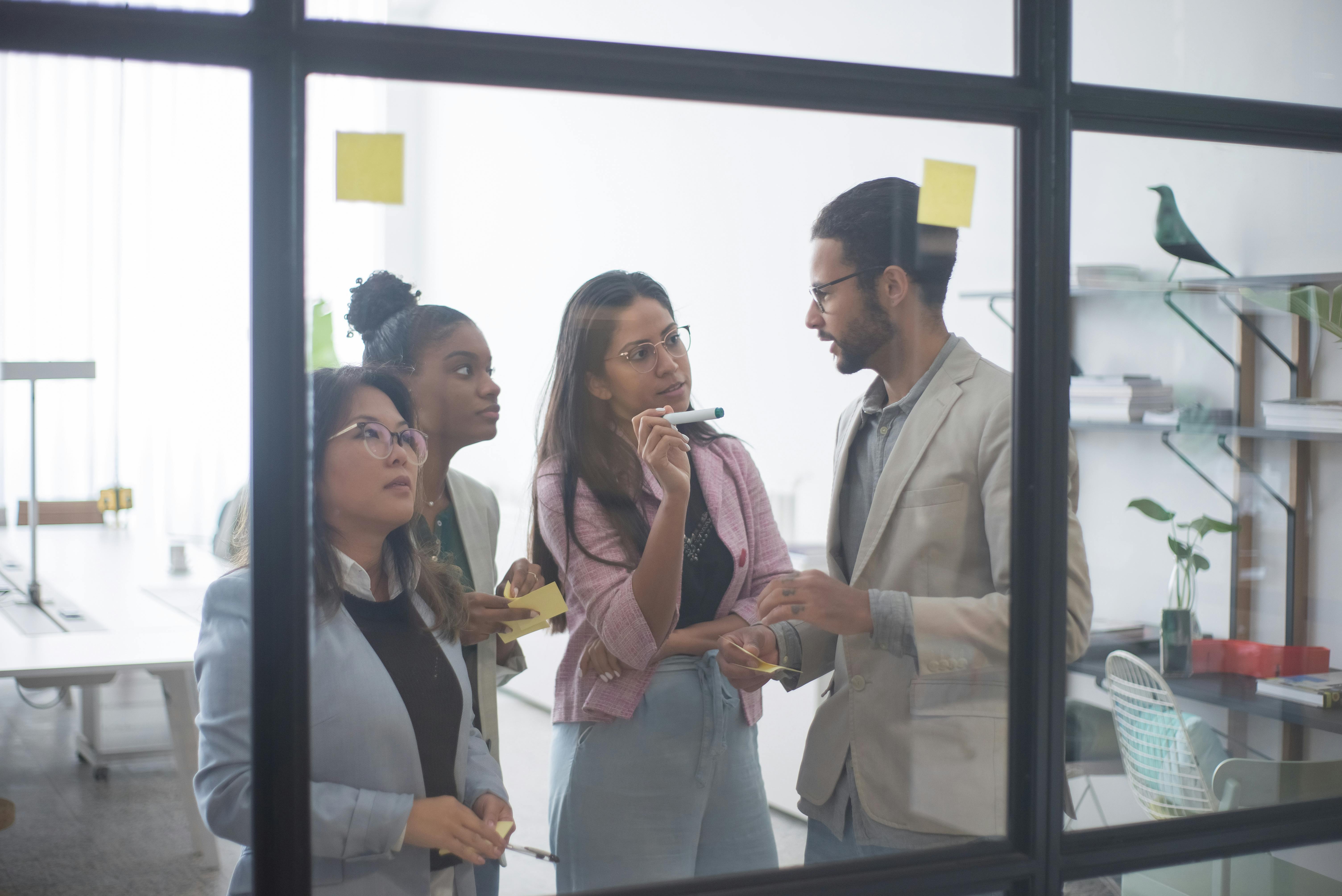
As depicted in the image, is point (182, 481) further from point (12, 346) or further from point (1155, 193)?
point (1155, 193)

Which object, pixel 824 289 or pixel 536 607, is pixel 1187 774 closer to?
pixel 824 289

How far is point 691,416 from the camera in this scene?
1.37m

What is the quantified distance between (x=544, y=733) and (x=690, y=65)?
882 mm

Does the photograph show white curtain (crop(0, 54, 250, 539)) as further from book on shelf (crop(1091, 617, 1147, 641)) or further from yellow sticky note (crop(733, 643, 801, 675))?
book on shelf (crop(1091, 617, 1147, 641))

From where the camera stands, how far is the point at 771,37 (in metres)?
1.32

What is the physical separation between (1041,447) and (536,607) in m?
0.74

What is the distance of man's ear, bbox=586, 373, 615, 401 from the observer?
1312mm

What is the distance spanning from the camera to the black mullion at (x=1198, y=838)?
1456 mm

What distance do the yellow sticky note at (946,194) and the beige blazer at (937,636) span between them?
0.67 ft

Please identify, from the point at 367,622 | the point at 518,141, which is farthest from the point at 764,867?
the point at 518,141

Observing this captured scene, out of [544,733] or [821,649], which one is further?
[821,649]

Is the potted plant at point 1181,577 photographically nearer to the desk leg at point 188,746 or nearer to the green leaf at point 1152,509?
the green leaf at point 1152,509

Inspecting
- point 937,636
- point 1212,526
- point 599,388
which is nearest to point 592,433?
point 599,388

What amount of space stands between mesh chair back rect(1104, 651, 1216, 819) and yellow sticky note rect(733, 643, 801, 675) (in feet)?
2.20
